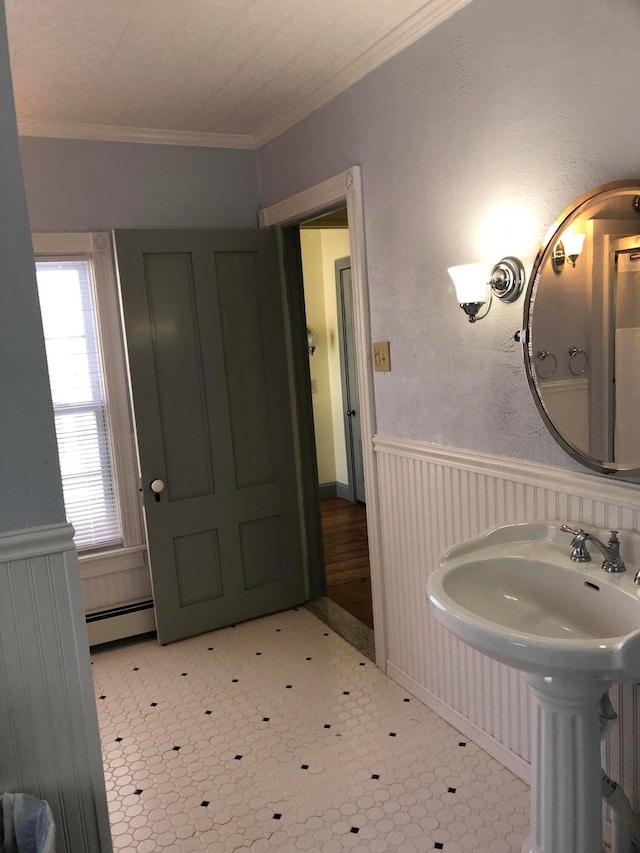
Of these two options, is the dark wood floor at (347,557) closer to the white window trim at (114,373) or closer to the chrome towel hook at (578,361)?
the white window trim at (114,373)

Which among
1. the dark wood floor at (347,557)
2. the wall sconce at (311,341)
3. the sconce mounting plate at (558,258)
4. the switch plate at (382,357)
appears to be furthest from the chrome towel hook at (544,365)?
the wall sconce at (311,341)

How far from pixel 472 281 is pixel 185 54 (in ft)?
4.40

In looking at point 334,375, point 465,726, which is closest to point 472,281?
point 465,726

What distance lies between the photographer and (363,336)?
2840 millimetres

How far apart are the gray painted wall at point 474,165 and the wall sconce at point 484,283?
0.04 meters

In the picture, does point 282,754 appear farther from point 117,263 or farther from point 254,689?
point 117,263

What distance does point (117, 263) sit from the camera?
319 cm

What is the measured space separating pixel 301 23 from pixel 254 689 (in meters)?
2.58

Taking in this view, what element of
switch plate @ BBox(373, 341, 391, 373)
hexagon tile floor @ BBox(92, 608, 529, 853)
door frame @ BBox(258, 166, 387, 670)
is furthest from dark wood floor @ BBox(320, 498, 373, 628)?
switch plate @ BBox(373, 341, 391, 373)

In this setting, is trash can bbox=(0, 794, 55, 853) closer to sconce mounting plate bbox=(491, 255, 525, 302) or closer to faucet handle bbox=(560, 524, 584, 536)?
faucet handle bbox=(560, 524, 584, 536)

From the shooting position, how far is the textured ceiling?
2.14 m

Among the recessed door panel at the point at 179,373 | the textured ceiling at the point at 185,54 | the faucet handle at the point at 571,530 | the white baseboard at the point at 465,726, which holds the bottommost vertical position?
the white baseboard at the point at 465,726

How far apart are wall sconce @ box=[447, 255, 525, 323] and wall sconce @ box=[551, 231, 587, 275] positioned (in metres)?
0.15

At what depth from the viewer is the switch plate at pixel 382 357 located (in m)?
2.73
